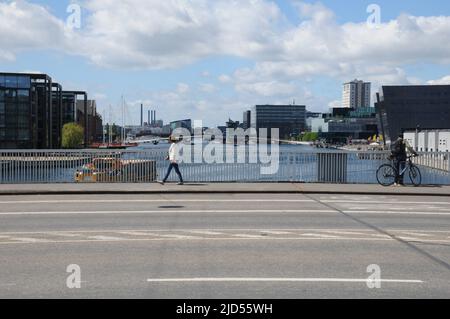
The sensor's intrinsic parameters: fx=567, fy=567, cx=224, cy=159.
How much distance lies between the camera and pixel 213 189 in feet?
62.6

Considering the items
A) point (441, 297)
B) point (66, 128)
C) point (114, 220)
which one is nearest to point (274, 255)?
point (441, 297)

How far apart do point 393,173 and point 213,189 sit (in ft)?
23.2

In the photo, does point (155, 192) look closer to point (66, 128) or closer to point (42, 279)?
point (42, 279)

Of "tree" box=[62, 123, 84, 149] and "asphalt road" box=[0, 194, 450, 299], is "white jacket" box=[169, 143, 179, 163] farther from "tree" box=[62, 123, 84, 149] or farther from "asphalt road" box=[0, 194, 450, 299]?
"tree" box=[62, 123, 84, 149]

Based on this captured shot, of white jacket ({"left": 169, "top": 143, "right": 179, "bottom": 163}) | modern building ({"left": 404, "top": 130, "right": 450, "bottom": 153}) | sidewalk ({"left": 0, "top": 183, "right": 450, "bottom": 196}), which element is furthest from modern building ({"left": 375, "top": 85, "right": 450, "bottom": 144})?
white jacket ({"left": 169, "top": 143, "right": 179, "bottom": 163})

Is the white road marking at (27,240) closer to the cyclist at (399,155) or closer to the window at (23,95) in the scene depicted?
the cyclist at (399,155)

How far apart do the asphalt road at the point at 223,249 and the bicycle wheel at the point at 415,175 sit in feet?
16.7

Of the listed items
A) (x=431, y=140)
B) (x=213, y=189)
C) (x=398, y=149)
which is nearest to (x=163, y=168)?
(x=213, y=189)

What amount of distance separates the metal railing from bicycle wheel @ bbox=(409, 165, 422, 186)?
104 cm

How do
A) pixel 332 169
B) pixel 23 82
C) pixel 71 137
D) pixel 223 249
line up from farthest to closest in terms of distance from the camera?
pixel 71 137
pixel 23 82
pixel 332 169
pixel 223 249

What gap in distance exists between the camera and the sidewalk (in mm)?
18562

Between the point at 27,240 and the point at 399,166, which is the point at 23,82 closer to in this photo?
the point at 399,166

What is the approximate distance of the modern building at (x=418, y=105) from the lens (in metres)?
147

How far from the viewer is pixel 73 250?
930 cm
